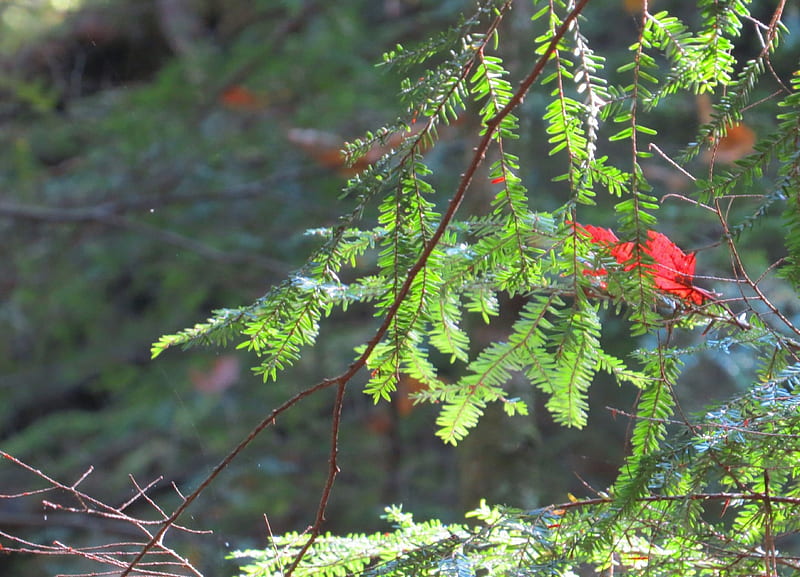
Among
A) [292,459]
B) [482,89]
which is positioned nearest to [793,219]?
[482,89]

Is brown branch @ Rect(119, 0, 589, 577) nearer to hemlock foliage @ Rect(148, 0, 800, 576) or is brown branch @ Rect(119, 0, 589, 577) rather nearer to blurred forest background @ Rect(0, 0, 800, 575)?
hemlock foliage @ Rect(148, 0, 800, 576)

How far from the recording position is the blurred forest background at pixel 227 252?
11.7ft

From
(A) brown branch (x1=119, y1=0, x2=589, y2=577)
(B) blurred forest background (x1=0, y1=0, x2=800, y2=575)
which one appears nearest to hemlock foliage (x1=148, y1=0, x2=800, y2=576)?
(A) brown branch (x1=119, y1=0, x2=589, y2=577)

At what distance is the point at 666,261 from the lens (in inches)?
36.7

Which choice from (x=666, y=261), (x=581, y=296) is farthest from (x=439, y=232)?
(x=666, y=261)

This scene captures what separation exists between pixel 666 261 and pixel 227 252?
134 inches

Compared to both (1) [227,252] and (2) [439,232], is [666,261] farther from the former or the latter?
(1) [227,252]

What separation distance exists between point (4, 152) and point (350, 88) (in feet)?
6.68

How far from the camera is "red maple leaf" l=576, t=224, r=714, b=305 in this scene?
89 centimetres

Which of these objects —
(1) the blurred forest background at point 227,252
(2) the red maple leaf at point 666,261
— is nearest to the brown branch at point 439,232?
(2) the red maple leaf at point 666,261

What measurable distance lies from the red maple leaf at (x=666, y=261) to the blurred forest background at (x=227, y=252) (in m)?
2.06

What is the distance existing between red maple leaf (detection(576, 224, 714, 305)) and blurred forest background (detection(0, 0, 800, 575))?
2057 millimetres

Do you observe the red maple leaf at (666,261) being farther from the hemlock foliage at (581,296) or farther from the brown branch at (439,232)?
the brown branch at (439,232)

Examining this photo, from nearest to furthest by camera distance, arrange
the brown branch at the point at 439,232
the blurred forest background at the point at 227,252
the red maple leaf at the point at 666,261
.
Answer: the brown branch at the point at 439,232, the red maple leaf at the point at 666,261, the blurred forest background at the point at 227,252
